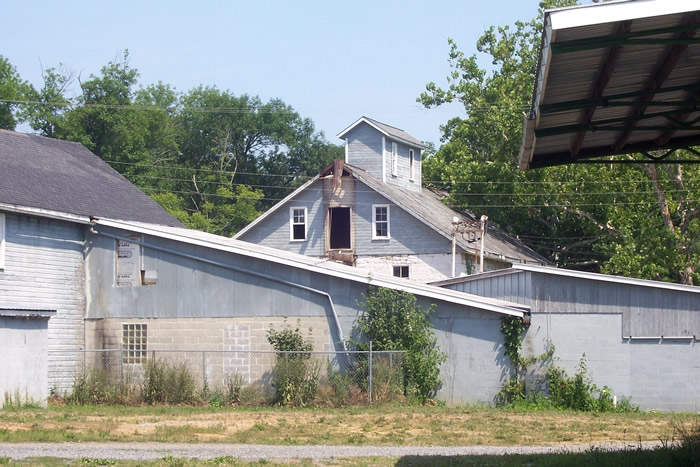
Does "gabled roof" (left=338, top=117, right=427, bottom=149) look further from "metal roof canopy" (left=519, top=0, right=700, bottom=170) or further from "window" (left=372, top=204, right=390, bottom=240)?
"metal roof canopy" (left=519, top=0, right=700, bottom=170)

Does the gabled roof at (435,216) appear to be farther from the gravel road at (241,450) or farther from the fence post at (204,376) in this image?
the gravel road at (241,450)

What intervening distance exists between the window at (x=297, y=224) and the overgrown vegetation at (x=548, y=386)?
62.2 feet

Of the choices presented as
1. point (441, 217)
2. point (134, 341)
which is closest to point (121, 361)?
point (134, 341)

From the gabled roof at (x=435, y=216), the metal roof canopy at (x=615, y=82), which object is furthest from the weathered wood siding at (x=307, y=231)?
the metal roof canopy at (x=615, y=82)

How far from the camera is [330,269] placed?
1041 inches

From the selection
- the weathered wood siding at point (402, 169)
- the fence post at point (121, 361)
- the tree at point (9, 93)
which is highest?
the tree at point (9, 93)

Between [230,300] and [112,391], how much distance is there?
13.8ft

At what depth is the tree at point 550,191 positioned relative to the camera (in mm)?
40188

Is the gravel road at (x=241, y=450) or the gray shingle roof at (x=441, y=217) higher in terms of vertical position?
the gray shingle roof at (x=441, y=217)

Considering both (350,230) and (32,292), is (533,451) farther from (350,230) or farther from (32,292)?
(350,230)

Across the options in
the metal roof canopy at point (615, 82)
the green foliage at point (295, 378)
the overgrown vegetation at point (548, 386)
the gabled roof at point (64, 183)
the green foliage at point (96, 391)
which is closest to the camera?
the metal roof canopy at point (615, 82)

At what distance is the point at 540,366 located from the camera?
1007 inches

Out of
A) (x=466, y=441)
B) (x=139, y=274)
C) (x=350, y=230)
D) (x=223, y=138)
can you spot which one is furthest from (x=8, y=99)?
(x=466, y=441)

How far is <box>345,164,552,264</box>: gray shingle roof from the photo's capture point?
1602 inches
